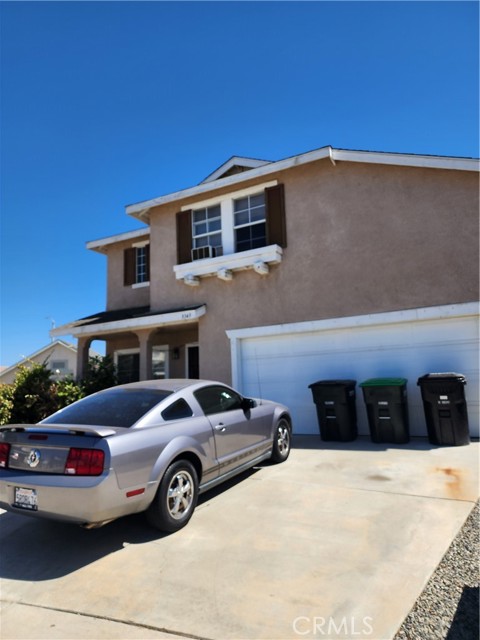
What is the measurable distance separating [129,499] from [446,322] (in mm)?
7043

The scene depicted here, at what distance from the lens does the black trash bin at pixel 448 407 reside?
24.2 feet

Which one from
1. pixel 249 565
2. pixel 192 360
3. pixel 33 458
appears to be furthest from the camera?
pixel 192 360

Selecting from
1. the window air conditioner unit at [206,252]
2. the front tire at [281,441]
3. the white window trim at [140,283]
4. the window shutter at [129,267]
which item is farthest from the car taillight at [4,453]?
the window shutter at [129,267]

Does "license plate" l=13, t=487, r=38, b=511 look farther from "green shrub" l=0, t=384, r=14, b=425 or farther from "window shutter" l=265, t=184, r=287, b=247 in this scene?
"window shutter" l=265, t=184, r=287, b=247

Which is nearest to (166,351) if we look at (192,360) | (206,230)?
(192,360)

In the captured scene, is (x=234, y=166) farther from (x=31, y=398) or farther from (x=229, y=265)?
(x=31, y=398)

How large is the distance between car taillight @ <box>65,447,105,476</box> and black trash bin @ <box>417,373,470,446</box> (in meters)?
6.04

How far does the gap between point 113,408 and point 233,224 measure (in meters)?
7.58

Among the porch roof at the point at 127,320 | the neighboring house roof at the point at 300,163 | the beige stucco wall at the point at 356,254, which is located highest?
the neighboring house roof at the point at 300,163

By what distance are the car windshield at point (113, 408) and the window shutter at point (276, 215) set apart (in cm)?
637

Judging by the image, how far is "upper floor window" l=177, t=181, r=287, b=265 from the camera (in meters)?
10.5

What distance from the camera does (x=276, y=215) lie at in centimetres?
1043

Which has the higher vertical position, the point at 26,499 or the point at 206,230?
the point at 206,230

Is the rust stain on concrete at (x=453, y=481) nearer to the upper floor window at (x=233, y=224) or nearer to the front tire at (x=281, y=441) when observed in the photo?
the front tire at (x=281, y=441)
